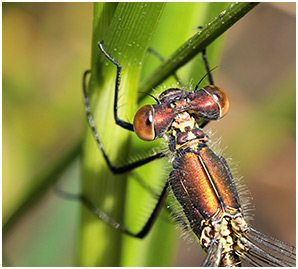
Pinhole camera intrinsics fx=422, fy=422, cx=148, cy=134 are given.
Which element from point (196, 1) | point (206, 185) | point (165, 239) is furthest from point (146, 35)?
point (165, 239)

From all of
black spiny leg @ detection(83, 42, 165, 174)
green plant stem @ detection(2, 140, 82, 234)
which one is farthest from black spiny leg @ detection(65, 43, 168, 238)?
green plant stem @ detection(2, 140, 82, 234)

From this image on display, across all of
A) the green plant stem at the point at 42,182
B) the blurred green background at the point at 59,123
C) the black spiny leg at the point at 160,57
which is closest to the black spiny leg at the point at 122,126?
the black spiny leg at the point at 160,57

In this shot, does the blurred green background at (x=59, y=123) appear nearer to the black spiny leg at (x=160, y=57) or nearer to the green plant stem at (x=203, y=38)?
the black spiny leg at (x=160, y=57)

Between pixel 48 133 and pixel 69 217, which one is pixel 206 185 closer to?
pixel 69 217

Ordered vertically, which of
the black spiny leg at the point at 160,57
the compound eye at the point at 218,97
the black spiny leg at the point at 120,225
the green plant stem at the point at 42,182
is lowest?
the black spiny leg at the point at 120,225

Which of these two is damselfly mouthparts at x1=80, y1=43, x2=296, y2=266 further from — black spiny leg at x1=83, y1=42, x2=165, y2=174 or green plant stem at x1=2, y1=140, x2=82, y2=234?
green plant stem at x1=2, y1=140, x2=82, y2=234
